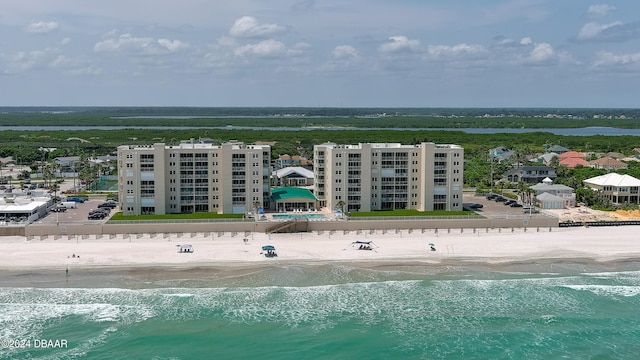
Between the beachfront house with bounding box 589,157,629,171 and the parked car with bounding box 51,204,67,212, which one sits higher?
the beachfront house with bounding box 589,157,629,171

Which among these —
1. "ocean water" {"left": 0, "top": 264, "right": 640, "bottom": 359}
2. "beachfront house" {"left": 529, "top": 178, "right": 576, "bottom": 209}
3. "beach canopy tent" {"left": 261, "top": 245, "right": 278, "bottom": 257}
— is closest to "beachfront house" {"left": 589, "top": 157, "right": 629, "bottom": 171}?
"beachfront house" {"left": 529, "top": 178, "right": 576, "bottom": 209}

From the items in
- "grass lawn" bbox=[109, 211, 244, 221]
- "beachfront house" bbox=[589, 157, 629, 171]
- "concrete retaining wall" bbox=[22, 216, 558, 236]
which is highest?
"beachfront house" bbox=[589, 157, 629, 171]

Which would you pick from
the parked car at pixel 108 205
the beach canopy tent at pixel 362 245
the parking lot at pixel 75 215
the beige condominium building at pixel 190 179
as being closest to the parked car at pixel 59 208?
the parking lot at pixel 75 215

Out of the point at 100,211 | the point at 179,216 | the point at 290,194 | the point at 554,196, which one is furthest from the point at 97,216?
the point at 554,196

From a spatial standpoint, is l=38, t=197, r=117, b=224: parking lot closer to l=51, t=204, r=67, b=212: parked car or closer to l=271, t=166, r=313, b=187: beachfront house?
l=51, t=204, r=67, b=212: parked car

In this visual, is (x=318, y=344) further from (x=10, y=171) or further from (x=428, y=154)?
(x=10, y=171)

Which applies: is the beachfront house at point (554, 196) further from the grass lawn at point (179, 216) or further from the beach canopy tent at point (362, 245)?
the grass lawn at point (179, 216)

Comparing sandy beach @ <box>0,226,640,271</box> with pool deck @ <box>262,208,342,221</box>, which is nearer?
sandy beach @ <box>0,226,640,271</box>

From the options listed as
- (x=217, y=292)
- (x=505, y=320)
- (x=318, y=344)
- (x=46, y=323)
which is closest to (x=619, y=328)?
(x=505, y=320)
